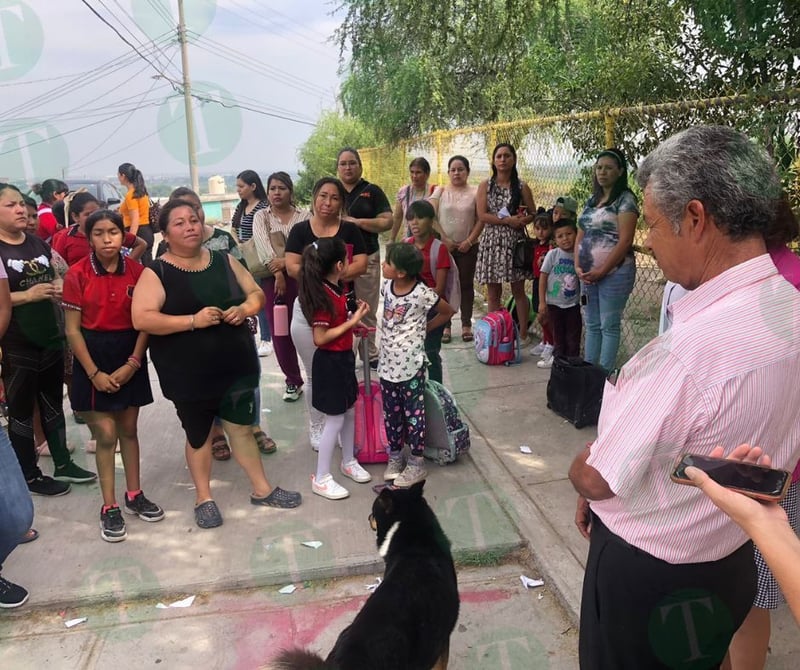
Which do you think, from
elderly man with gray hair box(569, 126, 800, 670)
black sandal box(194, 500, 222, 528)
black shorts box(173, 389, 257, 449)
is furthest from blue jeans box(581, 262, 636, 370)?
elderly man with gray hair box(569, 126, 800, 670)

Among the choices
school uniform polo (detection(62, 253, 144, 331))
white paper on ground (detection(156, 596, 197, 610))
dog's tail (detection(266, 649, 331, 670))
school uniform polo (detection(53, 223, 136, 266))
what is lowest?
white paper on ground (detection(156, 596, 197, 610))

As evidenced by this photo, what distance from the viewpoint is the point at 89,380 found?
342 centimetres

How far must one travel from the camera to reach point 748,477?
3.65ft

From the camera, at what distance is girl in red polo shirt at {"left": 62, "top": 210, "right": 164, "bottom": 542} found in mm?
3367

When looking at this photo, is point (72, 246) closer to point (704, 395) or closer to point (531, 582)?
point (531, 582)

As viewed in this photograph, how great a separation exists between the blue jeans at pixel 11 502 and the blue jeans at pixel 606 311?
152 inches

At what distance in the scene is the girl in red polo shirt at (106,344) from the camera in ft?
11.0

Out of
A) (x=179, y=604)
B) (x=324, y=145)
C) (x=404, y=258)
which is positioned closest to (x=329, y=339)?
(x=404, y=258)

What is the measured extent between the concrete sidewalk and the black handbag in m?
1.89

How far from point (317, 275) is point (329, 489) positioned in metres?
1.29

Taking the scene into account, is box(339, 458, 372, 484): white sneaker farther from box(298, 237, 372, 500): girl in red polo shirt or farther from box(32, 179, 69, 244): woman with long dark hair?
box(32, 179, 69, 244): woman with long dark hair

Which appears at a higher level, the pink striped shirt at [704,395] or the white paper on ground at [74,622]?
the pink striped shirt at [704,395]

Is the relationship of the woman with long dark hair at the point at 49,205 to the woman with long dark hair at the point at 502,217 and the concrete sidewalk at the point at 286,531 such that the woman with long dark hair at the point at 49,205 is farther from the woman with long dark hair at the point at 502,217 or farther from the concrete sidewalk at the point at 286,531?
the woman with long dark hair at the point at 502,217

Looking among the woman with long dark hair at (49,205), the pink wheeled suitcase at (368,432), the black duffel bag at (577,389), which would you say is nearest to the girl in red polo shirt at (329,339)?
the pink wheeled suitcase at (368,432)
